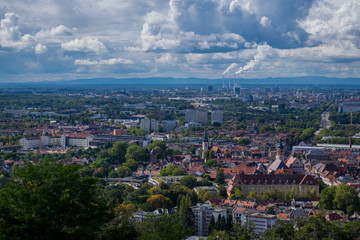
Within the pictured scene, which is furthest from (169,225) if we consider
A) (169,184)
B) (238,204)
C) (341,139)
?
(341,139)

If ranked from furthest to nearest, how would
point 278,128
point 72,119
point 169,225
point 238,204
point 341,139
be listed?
point 72,119 → point 278,128 → point 341,139 → point 238,204 → point 169,225

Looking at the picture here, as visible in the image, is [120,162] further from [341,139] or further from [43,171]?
[43,171]

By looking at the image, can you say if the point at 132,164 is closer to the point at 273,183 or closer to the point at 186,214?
the point at 273,183

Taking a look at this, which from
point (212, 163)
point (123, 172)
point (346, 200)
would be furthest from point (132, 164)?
point (346, 200)

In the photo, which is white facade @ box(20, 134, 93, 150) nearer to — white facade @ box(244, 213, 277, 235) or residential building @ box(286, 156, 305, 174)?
residential building @ box(286, 156, 305, 174)

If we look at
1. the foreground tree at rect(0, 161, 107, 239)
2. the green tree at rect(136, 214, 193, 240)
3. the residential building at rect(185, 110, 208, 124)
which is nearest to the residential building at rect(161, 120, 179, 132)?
→ the residential building at rect(185, 110, 208, 124)

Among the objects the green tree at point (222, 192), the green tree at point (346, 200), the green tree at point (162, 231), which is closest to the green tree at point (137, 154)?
the green tree at point (222, 192)
